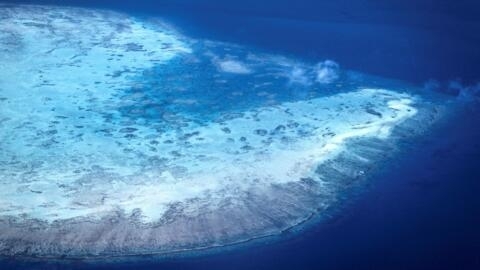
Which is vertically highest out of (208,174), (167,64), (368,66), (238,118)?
(368,66)

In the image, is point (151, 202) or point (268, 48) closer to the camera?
point (151, 202)

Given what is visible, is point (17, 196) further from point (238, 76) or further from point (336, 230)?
point (238, 76)

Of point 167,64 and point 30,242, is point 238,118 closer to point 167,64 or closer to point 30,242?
point 167,64

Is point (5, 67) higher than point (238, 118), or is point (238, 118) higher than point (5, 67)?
point (5, 67)

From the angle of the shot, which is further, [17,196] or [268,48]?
[268,48]

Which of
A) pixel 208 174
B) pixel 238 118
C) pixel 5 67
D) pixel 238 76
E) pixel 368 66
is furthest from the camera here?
pixel 368 66

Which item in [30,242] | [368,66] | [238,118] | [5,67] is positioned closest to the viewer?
[30,242]

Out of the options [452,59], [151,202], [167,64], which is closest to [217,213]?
[151,202]

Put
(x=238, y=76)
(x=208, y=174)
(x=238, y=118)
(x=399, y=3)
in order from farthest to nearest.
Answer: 1. (x=399, y=3)
2. (x=238, y=76)
3. (x=238, y=118)
4. (x=208, y=174)

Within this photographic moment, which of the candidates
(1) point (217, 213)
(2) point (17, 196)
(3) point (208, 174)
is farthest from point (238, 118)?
(2) point (17, 196)
